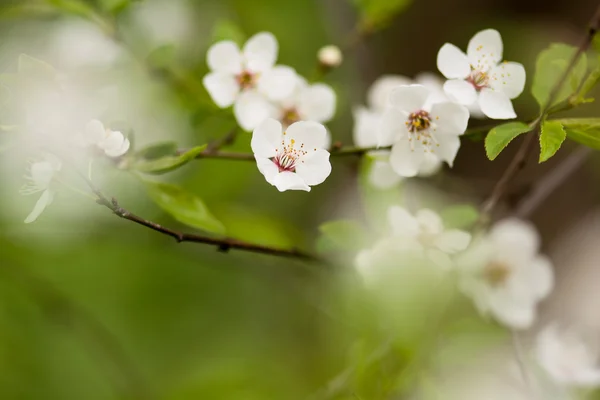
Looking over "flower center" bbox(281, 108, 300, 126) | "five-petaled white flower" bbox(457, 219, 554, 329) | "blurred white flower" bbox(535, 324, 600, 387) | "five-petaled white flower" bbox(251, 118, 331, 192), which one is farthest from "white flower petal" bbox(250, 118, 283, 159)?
"blurred white flower" bbox(535, 324, 600, 387)

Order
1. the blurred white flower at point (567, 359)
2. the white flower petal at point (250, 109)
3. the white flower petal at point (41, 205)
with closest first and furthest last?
the white flower petal at point (41, 205), the white flower petal at point (250, 109), the blurred white flower at point (567, 359)

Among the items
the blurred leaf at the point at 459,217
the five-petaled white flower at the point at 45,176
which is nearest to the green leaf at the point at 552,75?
the blurred leaf at the point at 459,217

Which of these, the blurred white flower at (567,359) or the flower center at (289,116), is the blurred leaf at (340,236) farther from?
the blurred white flower at (567,359)

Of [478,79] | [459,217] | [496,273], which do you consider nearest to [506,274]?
[496,273]

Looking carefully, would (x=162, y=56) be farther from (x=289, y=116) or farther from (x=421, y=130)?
(x=421, y=130)

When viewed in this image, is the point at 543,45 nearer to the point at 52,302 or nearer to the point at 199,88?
the point at 199,88

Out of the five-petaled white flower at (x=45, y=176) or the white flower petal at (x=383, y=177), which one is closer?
the five-petaled white flower at (x=45, y=176)

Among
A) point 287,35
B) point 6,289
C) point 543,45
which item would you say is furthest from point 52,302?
point 543,45

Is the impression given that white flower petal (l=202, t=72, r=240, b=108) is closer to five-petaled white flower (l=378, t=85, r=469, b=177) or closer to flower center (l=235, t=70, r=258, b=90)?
flower center (l=235, t=70, r=258, b=90)
